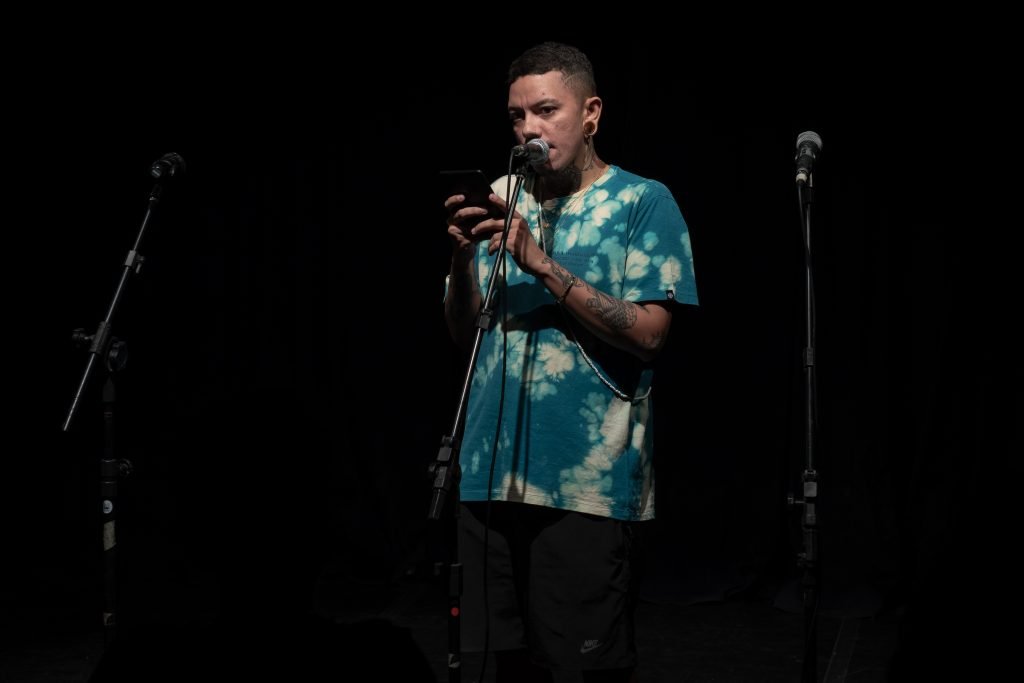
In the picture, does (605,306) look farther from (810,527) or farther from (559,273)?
(810,527)

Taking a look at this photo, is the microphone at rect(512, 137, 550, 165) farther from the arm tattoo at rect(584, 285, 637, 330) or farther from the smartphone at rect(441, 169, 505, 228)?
the arm tattoo at rect(584, 285, 637, 330)

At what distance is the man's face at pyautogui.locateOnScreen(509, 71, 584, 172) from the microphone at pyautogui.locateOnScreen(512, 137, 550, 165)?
0.09ft

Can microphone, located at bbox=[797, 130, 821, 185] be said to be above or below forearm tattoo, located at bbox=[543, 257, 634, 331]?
above

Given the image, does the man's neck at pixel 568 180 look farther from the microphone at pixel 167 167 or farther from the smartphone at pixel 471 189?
the microphone at pixel 167 167

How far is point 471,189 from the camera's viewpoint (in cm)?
188

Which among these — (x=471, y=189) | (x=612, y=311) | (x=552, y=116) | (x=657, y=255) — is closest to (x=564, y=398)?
(x=612, y=311)

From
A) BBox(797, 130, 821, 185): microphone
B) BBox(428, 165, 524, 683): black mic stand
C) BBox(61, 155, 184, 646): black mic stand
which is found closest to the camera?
BBox(428, 165, 524, 683): black mic stand

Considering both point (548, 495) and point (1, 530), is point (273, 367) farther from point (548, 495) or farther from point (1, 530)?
point (548, 495)

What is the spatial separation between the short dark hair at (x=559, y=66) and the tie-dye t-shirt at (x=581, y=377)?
8.1 inches

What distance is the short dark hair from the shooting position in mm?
2107

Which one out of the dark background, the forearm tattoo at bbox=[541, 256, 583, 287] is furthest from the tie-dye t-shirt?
the dark background

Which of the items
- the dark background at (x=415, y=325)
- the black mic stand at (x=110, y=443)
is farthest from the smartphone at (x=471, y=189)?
the dark background at (x=415, y=325)

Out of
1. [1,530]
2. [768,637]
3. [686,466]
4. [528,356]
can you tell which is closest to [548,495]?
[528,356]

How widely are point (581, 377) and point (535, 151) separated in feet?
1.40
